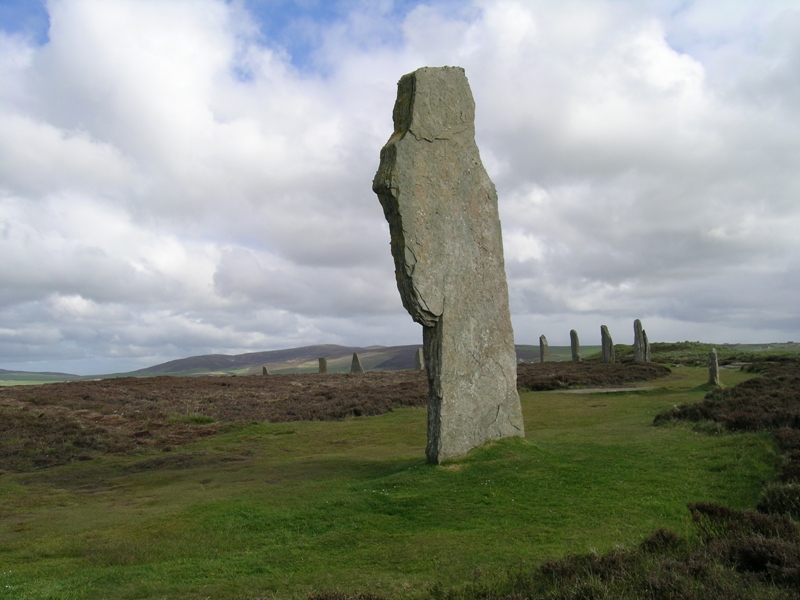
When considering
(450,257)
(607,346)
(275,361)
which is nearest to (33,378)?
(275,361)

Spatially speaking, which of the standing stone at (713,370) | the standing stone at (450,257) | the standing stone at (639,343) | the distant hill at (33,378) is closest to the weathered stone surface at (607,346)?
the standing stone at (639,343)

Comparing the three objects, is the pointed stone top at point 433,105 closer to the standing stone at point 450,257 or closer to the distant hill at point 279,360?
the standing stone at point 450,257

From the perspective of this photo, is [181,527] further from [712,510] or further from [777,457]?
[777,457]

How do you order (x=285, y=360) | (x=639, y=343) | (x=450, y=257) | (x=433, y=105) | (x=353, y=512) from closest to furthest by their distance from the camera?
(x=353, y=512) < (x=450, y=257) < (x=433, y=105) < (x=639, y=343) < (x=285, y=360)

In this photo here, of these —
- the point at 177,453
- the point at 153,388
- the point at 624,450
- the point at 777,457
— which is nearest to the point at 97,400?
the point at 153,388

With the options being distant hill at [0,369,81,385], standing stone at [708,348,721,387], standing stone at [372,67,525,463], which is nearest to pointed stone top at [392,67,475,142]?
standing stone at [372,67,525,463]

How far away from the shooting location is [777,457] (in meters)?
10.9

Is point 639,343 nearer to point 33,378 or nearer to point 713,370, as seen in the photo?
point 713,370

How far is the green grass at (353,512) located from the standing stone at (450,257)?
93 cm

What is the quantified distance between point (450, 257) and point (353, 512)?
5.32m

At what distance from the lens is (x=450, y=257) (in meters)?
12.6

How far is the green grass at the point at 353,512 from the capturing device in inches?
290

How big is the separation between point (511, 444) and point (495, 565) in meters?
5.81

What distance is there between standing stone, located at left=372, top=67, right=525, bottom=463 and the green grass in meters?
0.93
